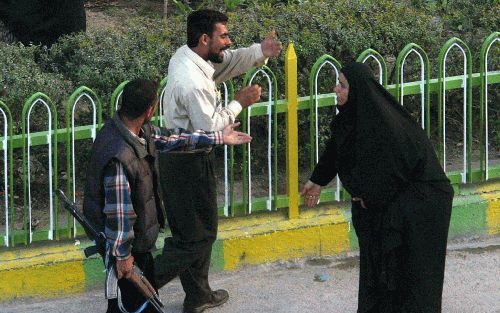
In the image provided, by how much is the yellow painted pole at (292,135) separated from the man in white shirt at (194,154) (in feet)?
2.10

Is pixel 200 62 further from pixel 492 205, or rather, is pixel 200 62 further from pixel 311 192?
pixel 492 205

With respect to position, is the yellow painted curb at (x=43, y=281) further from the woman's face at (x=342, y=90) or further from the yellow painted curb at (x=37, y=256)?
the woman's face at (x=342, y=90)

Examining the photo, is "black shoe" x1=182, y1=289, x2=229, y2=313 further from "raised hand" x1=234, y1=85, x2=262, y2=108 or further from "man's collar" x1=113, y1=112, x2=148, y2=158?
"man's collar" x1=113, y1=112, x2=148, y2=158

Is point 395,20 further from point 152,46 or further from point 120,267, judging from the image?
point 120,267

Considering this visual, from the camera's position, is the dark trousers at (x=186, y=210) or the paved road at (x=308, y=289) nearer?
the dark trousers at (x=186, y=210)

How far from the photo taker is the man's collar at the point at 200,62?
667 cm

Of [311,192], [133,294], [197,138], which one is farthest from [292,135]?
[133,294]

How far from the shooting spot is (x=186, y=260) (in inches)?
268

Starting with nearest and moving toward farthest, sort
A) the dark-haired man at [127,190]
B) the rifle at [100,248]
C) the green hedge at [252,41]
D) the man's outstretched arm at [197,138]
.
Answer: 1. the dark-haired man at [127,190]
2. the rifle at [100,248]
3. the man's outstretched arm at [197,138]
4. the green hedge at [252,41]

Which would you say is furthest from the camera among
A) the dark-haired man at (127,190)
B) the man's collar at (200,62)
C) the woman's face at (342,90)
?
the man's collar at (200,62)

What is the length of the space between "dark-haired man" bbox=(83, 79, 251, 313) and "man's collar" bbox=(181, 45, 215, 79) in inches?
25.3

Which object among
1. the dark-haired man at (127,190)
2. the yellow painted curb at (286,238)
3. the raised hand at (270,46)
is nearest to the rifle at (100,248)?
the dark-haired man at (127,190)

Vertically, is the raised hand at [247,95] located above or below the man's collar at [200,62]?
below

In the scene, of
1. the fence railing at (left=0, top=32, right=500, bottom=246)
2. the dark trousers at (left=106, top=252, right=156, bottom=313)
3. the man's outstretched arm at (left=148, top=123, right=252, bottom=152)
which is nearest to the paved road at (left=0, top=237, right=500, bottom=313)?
the fence railing at (left=0, top=32, right=500, bottom=246)
